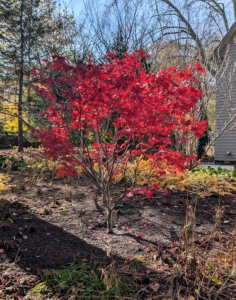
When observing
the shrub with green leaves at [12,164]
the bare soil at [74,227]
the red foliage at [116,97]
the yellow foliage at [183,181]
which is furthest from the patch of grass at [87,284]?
the shrub with green leaves at [12,164]

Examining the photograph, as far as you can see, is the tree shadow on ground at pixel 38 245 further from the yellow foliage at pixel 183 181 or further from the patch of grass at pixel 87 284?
the yellow foliage at pixel 183 181

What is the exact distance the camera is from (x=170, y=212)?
409 centimetres

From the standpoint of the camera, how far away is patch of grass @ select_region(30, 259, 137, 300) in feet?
7.06

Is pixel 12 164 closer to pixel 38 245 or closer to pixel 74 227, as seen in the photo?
pixel 74 227

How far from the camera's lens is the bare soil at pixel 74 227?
8.62ft

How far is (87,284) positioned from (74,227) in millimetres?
1188

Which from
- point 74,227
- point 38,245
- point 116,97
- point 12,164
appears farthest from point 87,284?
point 12,164

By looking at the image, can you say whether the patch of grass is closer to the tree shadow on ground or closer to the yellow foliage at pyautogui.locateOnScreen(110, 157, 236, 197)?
the tree shadow on ground

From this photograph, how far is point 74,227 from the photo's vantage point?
11.3 ft

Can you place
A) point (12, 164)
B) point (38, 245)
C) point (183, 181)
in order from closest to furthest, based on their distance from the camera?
1. point (38, 245)
2. point (183, 181)
3. point (12, 164)

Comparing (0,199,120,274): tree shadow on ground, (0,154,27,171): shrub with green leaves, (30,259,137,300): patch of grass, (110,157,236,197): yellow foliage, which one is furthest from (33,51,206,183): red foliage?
(0,154,27,171): shrub with green leaves

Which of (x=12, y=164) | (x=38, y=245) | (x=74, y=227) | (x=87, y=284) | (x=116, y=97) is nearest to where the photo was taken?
(x=87, y=284)

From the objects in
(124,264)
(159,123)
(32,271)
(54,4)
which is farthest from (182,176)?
(54,4)

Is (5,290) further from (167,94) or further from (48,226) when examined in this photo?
(167,94)
